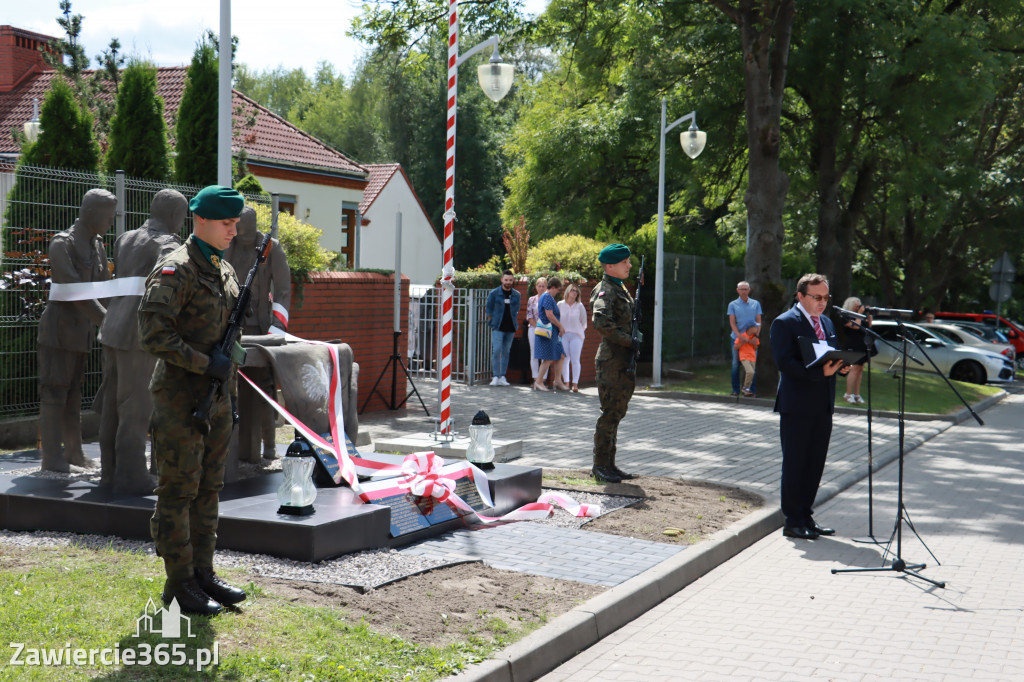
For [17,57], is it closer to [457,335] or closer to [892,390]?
[457,335]

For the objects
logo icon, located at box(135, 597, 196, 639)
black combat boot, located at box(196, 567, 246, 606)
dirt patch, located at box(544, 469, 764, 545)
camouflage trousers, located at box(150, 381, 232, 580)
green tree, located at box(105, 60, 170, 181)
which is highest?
green tree, located at box(105, 60, 170, 181)

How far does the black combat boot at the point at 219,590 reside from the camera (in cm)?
502

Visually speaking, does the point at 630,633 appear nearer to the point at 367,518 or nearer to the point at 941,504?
the point at 367,518

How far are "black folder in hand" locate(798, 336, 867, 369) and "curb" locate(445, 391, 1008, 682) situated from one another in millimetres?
1435

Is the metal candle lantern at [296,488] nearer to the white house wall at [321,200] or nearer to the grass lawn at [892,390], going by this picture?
the grass lawn at [892,390]

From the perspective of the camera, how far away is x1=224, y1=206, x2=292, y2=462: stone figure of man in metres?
8.79

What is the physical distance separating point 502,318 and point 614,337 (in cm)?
976

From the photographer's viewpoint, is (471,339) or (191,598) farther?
(471,339)

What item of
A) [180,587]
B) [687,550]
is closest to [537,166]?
[687,550]

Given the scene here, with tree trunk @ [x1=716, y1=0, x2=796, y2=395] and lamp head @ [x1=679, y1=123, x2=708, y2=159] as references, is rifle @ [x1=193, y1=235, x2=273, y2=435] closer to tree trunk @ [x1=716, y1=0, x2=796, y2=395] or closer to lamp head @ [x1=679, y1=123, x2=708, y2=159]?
tree trunk @ [x1=716, y1=0, x2=796, y2=395]

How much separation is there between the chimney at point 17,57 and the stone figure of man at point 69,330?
76.5 ft

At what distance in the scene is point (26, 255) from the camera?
1045cm

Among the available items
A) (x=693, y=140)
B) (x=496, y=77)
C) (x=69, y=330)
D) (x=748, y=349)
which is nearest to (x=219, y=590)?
(x=69, y=330)

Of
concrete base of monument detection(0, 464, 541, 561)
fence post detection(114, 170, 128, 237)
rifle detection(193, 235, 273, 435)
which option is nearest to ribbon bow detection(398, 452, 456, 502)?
concrete base of monument detection(0, 464, 541, 561)
